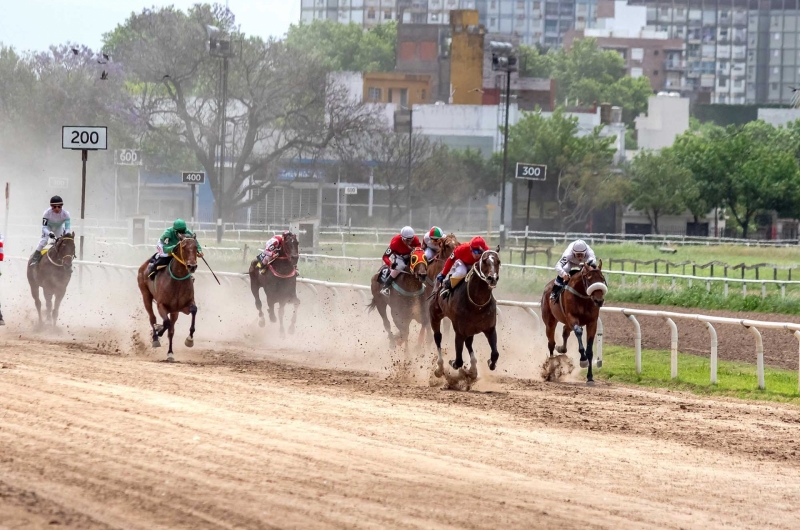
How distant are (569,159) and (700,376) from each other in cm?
5246

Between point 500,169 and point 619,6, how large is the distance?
10466cm

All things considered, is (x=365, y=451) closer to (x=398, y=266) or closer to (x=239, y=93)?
(x=398, y=266)

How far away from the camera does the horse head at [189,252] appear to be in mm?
16047

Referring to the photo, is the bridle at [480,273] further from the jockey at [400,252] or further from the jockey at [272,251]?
the jockey at [272,251]

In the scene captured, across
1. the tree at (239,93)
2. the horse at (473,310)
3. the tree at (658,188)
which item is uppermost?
the tree at (239,93)

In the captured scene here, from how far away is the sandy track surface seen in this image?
23.8 ft

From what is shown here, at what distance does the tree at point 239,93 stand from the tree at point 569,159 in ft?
41.4

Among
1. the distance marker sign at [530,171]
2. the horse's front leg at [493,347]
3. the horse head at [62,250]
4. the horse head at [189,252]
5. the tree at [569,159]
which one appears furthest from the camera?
the tree at [569,159]

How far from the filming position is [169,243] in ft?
54.7

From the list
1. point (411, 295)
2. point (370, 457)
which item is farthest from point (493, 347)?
point (370, 457)

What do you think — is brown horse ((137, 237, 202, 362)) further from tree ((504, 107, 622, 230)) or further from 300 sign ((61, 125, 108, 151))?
tree ((504, 107, 622, 230))

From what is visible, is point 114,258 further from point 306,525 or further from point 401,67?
point 401,67

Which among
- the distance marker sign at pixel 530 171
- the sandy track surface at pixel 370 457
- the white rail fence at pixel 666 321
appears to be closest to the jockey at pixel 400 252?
the white rail fence at pixel 666 321

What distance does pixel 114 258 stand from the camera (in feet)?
117
